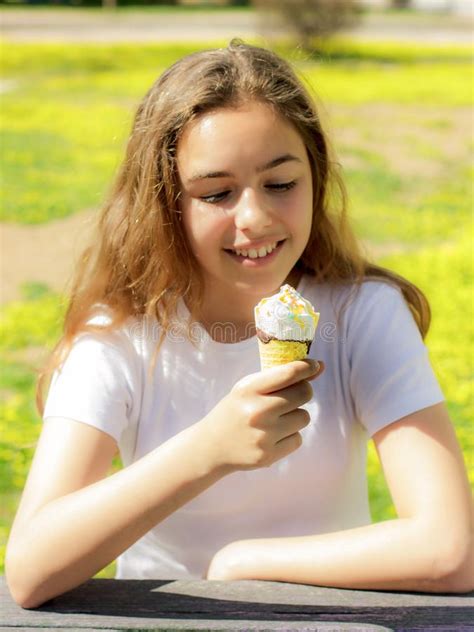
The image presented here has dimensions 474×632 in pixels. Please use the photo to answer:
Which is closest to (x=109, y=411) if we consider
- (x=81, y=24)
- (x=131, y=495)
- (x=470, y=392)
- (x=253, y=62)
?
(x=131, y=495)

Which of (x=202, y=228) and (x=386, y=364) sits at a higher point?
(x=202, y=228)

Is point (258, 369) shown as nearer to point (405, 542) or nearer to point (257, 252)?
point (257, 252)

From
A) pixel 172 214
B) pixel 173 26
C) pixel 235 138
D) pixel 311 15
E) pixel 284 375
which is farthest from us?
pixel 173 26

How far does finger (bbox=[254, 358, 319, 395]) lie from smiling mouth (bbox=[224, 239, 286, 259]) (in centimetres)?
41

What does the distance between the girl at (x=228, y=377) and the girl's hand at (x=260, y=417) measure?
0.06m

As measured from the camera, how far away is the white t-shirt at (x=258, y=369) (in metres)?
2.02

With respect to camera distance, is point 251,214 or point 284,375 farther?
point 251,214

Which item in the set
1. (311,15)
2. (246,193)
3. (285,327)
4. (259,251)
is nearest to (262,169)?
(246,193)

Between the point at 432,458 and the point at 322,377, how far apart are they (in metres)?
0.29

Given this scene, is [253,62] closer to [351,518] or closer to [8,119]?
[351,518]

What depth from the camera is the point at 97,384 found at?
1960 mm

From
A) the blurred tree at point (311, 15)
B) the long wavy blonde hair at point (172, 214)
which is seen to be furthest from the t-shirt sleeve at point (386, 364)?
the blurred tree at point (311, 15)

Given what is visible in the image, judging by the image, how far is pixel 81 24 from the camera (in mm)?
28625

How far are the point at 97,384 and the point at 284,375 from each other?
54cm
